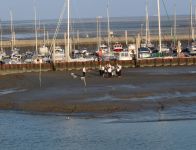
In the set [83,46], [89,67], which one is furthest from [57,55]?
[83,46]

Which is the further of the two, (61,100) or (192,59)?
(192,59)

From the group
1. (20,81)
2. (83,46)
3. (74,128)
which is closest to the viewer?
(74,128)

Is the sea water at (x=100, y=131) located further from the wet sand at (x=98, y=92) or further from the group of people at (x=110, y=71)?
the group of people at (x=110, y=71)

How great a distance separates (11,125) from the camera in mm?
36688

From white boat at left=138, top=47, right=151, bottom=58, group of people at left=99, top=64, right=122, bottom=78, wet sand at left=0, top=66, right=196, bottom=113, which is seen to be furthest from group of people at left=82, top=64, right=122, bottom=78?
white boat at left=138, top=47, right=151, bottom=58

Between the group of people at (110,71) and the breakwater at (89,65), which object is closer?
the group of people at (110,71)

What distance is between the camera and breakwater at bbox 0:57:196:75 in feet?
203

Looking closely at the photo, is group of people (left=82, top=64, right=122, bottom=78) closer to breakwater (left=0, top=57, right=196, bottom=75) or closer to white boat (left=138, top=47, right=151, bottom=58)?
breakwater (left=0, top=57, right=196, bottom=75)

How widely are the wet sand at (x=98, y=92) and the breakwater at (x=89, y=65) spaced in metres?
2.73

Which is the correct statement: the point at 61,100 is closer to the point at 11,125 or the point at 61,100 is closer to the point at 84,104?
the point at 84,104

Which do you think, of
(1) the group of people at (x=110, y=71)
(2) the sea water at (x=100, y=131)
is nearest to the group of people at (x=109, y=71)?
(1) the group of people at (x=110, y=71)

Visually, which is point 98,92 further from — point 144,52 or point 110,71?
point 144,52

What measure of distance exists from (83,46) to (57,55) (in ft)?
103

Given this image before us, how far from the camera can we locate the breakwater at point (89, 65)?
61.8 m
